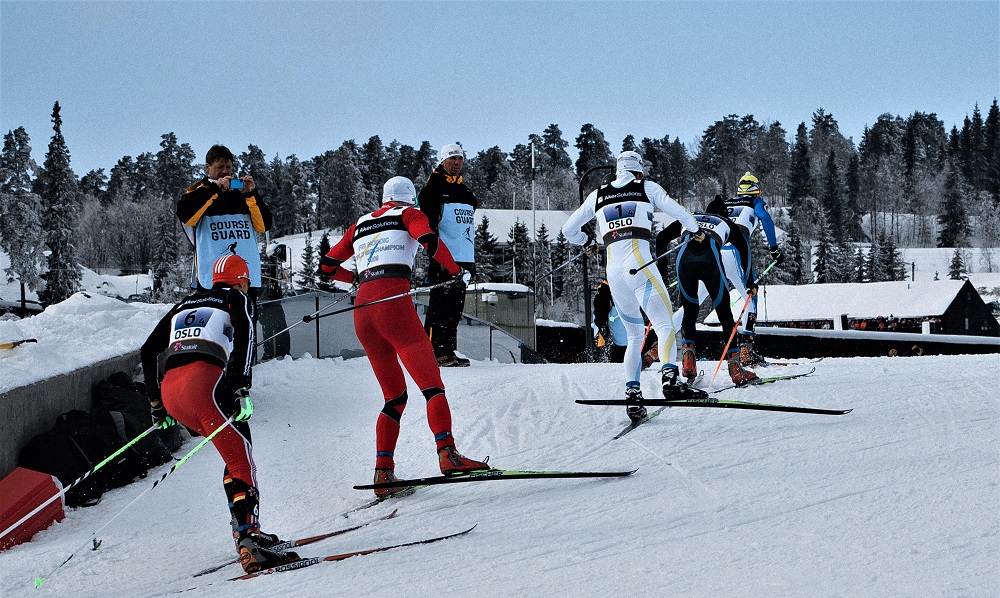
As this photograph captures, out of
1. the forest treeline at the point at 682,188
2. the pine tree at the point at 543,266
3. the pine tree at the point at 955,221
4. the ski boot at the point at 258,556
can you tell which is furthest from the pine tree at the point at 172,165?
the pine tree at the point at 955,221

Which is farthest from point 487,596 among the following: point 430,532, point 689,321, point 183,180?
point 183,180

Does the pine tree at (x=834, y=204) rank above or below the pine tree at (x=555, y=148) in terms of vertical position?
below

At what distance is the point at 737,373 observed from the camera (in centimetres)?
805

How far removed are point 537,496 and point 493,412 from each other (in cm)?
268

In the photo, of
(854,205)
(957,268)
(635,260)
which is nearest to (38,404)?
(635,260)

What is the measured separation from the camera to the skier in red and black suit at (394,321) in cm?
539

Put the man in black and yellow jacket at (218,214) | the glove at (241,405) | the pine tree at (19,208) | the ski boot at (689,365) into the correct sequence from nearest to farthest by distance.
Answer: the glove at (241,405), the man in black and yellow jacket at (218,214), the ski boot at (689,365), the pine tree at (19,208)

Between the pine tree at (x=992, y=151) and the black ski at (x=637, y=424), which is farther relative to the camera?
the pine tree at (x=992, y=151)

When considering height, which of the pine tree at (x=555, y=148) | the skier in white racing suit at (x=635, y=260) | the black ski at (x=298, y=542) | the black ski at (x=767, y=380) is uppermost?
the pine tree at (x=555, y=148)

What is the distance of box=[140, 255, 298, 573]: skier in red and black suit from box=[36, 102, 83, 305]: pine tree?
44.5 metres

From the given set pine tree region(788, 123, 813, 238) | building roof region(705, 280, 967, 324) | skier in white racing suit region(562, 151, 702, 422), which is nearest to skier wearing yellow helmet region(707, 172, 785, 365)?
skier in white racing suit region(562, 151, 702, 422)

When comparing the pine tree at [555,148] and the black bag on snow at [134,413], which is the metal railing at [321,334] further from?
the pine tree at [555,148]

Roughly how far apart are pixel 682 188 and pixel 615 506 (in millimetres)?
136787

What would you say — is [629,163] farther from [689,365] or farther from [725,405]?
[725,405]
